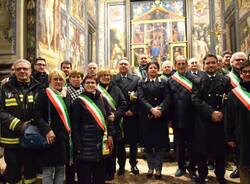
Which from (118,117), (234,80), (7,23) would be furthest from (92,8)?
(234,80)

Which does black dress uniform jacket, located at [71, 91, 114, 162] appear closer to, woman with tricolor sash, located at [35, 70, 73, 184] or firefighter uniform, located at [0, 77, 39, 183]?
woman with tricolor sash, located at [35, 70, 73, 184]

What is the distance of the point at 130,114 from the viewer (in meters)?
5.10

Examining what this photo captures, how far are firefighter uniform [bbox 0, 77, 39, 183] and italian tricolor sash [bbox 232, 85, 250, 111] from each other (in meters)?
2.59

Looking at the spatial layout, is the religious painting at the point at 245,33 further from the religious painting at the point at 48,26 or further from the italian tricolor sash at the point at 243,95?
the italian tricolor sash at the point at 243,95

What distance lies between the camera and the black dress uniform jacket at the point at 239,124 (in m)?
3.59

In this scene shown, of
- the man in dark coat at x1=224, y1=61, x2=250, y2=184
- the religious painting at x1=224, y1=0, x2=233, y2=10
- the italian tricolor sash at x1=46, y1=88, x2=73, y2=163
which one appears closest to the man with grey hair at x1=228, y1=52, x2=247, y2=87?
the man in dark coat at x1=224, y1=61, x2=250, y2=184

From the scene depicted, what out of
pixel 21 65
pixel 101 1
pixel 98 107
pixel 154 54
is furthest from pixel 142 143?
pixel 101 1

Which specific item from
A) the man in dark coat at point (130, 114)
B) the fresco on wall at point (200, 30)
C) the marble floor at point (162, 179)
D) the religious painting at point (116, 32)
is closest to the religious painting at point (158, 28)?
the religious painting at point (116, 32)

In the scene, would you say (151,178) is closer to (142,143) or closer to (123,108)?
(142,143)

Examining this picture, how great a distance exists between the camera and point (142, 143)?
4996mm

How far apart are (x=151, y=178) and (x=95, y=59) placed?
12.4 metres

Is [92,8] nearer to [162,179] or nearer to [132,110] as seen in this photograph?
[132,110]

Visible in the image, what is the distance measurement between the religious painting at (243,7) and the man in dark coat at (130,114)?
7.60 metres

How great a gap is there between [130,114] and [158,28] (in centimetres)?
1252
